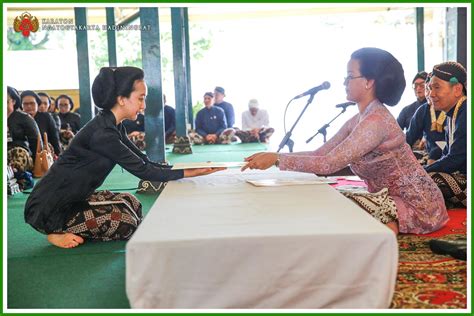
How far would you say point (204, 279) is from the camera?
5.18ft

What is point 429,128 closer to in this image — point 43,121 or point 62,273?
point 62,273

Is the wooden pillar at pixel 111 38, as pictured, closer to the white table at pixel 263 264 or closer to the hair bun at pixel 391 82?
the hair bun at pixel 391 82

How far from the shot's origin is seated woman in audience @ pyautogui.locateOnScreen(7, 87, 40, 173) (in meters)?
5.43

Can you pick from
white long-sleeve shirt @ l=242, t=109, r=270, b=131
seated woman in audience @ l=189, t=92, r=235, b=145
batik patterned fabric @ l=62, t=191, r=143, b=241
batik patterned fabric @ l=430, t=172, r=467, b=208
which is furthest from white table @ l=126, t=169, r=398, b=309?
white long-sleeve shirt @ l=242, t=109, r=270, b=131

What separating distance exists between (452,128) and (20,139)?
13.3 ft

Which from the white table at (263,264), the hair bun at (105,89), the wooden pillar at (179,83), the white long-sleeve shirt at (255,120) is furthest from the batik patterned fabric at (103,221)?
the white long-sleeve shirt at (255,120)

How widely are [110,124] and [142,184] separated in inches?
80.3

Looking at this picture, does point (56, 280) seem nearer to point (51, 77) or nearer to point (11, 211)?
point (11, 211)

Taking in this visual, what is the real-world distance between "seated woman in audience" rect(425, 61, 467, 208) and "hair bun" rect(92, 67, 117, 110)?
2.03 meters

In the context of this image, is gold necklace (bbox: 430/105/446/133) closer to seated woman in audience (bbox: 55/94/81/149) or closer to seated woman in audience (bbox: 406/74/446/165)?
seated woman in audience (bbox: 406/74/446/165)

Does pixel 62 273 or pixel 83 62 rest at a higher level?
pixel 83 62

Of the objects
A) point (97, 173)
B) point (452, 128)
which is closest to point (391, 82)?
point (452, 128)

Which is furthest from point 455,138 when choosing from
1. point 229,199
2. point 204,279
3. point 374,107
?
point 204,279

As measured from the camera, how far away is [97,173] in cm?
285
